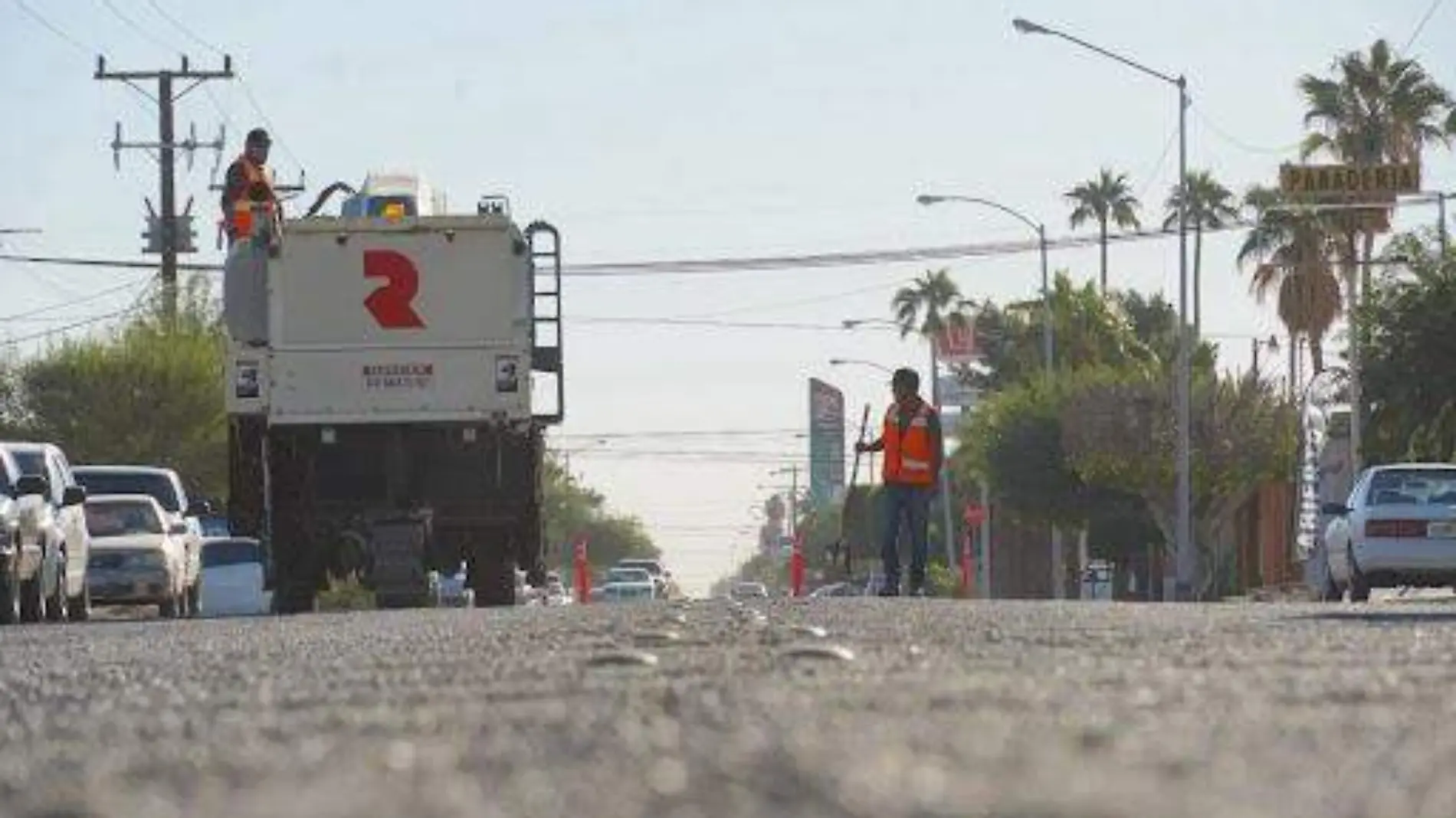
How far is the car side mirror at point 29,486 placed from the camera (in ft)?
77.7

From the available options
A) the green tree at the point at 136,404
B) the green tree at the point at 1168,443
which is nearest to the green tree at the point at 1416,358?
the green tree at the point at 1168,443

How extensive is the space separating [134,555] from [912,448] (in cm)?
1135

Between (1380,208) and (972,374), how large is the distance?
131 ft

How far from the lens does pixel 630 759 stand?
521cm

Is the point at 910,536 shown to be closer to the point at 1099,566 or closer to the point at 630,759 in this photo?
the point at 630,759

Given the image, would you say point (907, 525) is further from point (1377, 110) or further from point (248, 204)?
point (1377, 110)

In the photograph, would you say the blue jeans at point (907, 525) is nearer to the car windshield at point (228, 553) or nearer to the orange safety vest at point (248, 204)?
the orange safety vest at point (248, 204)

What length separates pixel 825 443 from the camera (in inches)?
7170

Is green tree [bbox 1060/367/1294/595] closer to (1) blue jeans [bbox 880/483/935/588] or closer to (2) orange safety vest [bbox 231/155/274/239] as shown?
(1) blue jeans [bbox 880/483/935/588]

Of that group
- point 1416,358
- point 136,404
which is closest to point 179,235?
A: point 136,404

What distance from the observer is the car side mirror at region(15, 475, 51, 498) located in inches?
932

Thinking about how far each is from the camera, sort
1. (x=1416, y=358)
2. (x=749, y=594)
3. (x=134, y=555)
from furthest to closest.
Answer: (x=1416, y=358), (x=134, y=555), (x=749, y=594)

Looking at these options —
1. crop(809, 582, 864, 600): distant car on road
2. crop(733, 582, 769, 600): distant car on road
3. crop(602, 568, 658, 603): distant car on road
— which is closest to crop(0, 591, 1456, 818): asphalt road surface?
crop(809, 582, 864, 600): distant car on road

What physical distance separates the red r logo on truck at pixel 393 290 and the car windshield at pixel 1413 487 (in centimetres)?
1092
